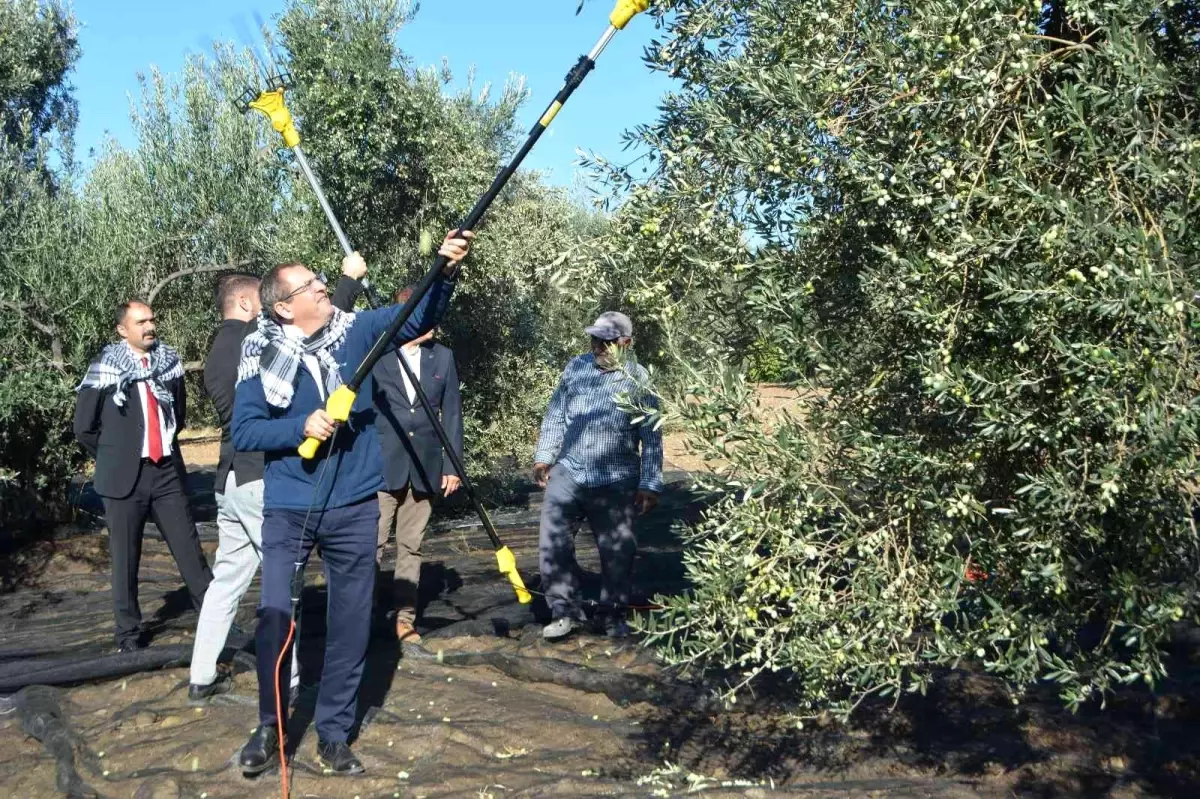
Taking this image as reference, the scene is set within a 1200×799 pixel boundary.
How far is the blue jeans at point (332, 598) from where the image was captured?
218 inches

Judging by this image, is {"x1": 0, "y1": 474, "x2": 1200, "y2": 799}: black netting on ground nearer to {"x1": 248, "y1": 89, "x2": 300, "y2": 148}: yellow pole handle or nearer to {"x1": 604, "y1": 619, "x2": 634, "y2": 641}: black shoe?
{"x1": 604, "y1": 619, "x2": 634, "y2": 641}: black shoe

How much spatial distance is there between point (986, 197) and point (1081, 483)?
0.91 metres

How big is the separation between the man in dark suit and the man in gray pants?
0.67 m

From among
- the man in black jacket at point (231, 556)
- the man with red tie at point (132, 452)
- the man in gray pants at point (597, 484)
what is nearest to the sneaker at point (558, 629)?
the man in gray pants at point (597, 484)

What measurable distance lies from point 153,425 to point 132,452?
21cm

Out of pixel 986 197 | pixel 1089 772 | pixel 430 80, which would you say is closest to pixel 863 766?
pixel 1089 772

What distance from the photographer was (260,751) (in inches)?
214

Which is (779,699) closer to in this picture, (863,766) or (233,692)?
(863,766)

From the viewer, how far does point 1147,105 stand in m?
3.57

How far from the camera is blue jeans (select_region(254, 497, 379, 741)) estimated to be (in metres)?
5.54

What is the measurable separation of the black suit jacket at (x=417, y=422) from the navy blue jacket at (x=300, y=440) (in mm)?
1892

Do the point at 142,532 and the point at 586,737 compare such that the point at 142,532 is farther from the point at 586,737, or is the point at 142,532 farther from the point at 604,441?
the point at 586,737

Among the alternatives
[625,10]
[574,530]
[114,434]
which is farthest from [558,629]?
[625,10]

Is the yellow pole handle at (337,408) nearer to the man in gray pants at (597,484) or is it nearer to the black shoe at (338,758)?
the black shoe at (338,758)
